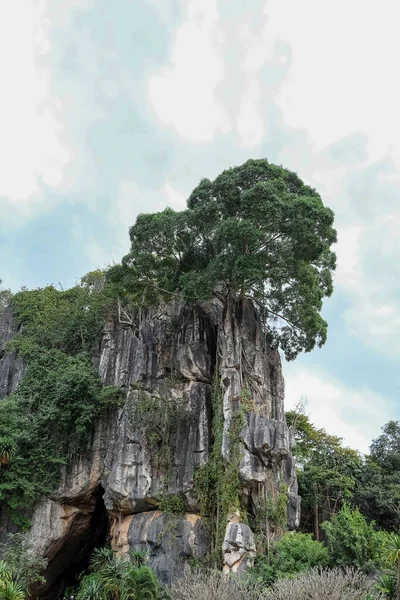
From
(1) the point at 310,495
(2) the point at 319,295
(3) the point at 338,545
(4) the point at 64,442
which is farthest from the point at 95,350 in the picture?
(3) the point at 338,545

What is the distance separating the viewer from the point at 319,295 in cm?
2125

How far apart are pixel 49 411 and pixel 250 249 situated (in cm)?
1041

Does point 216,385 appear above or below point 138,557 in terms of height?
above

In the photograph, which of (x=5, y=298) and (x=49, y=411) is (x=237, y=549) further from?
(x=5, y=298)

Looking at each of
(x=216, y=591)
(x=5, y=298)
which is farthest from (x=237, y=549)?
(x=5, y=298)

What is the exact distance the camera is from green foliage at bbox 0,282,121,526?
20.6 meters

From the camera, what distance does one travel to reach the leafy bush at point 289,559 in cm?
1559

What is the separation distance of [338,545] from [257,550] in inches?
123

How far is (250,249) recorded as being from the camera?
763 inches

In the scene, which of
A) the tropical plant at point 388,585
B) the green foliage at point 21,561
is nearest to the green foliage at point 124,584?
the green foliage at point 21,561

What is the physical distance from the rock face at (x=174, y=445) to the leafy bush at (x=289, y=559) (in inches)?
31.3

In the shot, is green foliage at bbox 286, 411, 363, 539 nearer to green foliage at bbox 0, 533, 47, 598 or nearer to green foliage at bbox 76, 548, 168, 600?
green foliage at bbox 76, 548, 168, 600

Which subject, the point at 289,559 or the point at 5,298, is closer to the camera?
the point at 289,559

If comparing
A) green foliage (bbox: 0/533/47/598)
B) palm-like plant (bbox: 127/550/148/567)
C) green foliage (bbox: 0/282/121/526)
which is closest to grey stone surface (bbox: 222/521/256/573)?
palm-like plant (bbox: 127/550/148/567)
